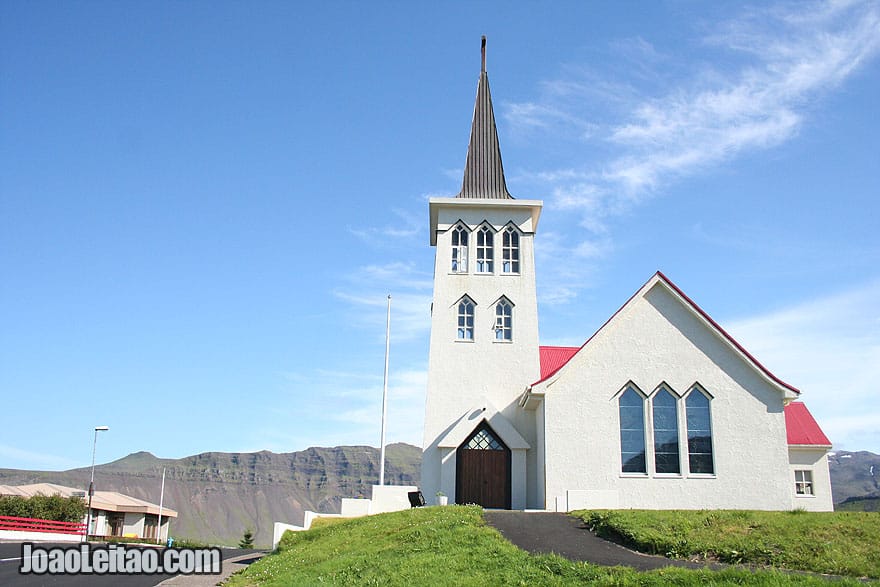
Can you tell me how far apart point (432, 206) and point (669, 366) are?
11.8 meters

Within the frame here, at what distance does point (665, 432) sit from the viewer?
24938 mm

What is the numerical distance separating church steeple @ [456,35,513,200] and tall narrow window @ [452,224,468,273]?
1503mm

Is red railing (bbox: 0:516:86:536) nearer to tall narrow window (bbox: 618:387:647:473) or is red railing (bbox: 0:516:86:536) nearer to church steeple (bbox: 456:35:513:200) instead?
church steeple (bbox: 456:35:513:200)

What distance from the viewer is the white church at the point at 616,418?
2444cm

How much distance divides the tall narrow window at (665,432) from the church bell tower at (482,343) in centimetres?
480

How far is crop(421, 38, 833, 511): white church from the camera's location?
80.2 feet

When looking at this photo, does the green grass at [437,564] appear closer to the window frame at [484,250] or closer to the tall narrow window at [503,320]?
the tall narrow window at [503,320]

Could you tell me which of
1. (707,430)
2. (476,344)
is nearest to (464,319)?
(476,344)

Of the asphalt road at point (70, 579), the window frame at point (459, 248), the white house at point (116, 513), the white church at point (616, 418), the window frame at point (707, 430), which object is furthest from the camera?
the white house at point (116, 513)

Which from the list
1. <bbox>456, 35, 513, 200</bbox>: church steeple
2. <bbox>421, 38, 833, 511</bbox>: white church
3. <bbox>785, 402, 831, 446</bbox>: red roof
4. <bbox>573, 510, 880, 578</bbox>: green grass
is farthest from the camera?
<bbox>456, 35, 513, 200</bbox>: church steeple

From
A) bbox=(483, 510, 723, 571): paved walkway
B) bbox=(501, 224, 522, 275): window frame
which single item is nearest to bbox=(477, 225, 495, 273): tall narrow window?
bbox=(501, 224, 522, 275): window frame

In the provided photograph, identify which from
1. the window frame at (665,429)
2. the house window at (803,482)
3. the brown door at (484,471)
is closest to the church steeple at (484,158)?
the brown door at (484,471)

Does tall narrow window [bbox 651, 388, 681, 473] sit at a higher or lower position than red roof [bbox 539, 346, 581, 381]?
lower

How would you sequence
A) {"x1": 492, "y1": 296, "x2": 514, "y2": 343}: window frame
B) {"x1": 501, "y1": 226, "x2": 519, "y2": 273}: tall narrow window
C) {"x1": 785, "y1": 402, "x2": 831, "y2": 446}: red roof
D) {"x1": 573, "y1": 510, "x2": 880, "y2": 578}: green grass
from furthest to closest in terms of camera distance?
{"x1": 501, "y1": 226, "x2": 519, "y2": 273}: tall narrow window → {"x1": 492, "y1": 296, "x2": 514, "y2": 343}: window frame → {"x1": 785, "y1": 402, "x2": 831, "y2": 446}: red roof → {"x1": 573, "y1": 510, "x2": 880, "y2": 578}: green grass
